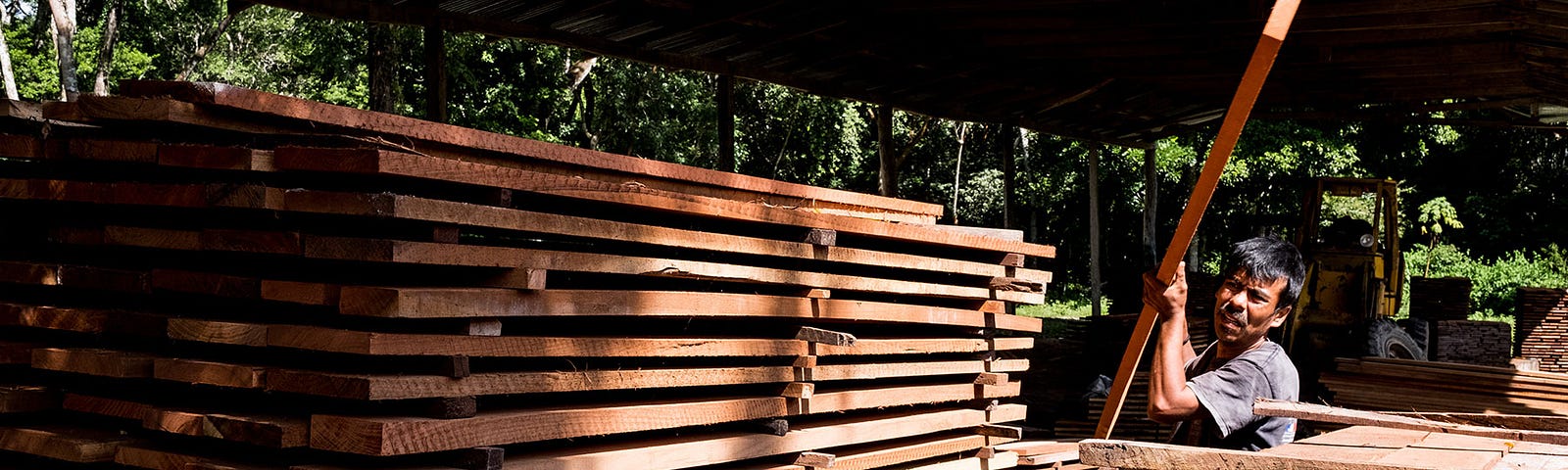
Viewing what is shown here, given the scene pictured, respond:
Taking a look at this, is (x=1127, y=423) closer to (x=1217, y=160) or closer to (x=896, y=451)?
(x=896, y=451)

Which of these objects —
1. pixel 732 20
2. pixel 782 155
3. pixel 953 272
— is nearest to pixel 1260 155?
pixel 782 155

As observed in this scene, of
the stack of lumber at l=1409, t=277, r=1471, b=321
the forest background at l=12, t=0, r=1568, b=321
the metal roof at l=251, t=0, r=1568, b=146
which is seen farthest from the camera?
the forest background at l=12, t=0, r=1568, b=321

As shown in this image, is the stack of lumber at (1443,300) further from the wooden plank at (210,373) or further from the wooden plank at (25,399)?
the wooden plank at (25,399)

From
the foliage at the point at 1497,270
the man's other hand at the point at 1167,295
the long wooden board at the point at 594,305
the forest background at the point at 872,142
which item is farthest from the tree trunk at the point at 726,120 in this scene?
the foliage at the point at 1497,270

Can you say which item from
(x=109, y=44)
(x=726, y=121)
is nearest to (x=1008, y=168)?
(x=726, y=121)

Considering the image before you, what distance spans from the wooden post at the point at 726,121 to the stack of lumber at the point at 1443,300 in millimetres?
9224

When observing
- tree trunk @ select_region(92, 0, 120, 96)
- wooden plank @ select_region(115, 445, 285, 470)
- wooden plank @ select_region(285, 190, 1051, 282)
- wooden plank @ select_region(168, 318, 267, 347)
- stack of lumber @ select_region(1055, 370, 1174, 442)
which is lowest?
stack of lumber @ select_region(1055, 370, 1174, 442)

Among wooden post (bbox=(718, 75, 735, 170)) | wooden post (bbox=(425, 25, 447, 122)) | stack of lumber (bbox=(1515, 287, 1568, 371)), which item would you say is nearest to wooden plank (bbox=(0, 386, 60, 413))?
wooden post (bbox=(425, 25, 447, 122))

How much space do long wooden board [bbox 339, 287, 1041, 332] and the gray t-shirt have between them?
205 centimetres

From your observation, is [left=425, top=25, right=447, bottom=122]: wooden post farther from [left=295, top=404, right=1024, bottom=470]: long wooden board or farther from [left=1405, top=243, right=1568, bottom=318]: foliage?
[left=1405, top=243, right=1568, bottom=318]: foliage

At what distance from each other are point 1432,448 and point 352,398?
3168mm

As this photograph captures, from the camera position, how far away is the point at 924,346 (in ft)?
23.8

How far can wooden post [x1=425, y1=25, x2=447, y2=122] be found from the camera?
9125 millimetres

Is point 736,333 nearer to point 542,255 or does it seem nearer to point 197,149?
point 542,255
